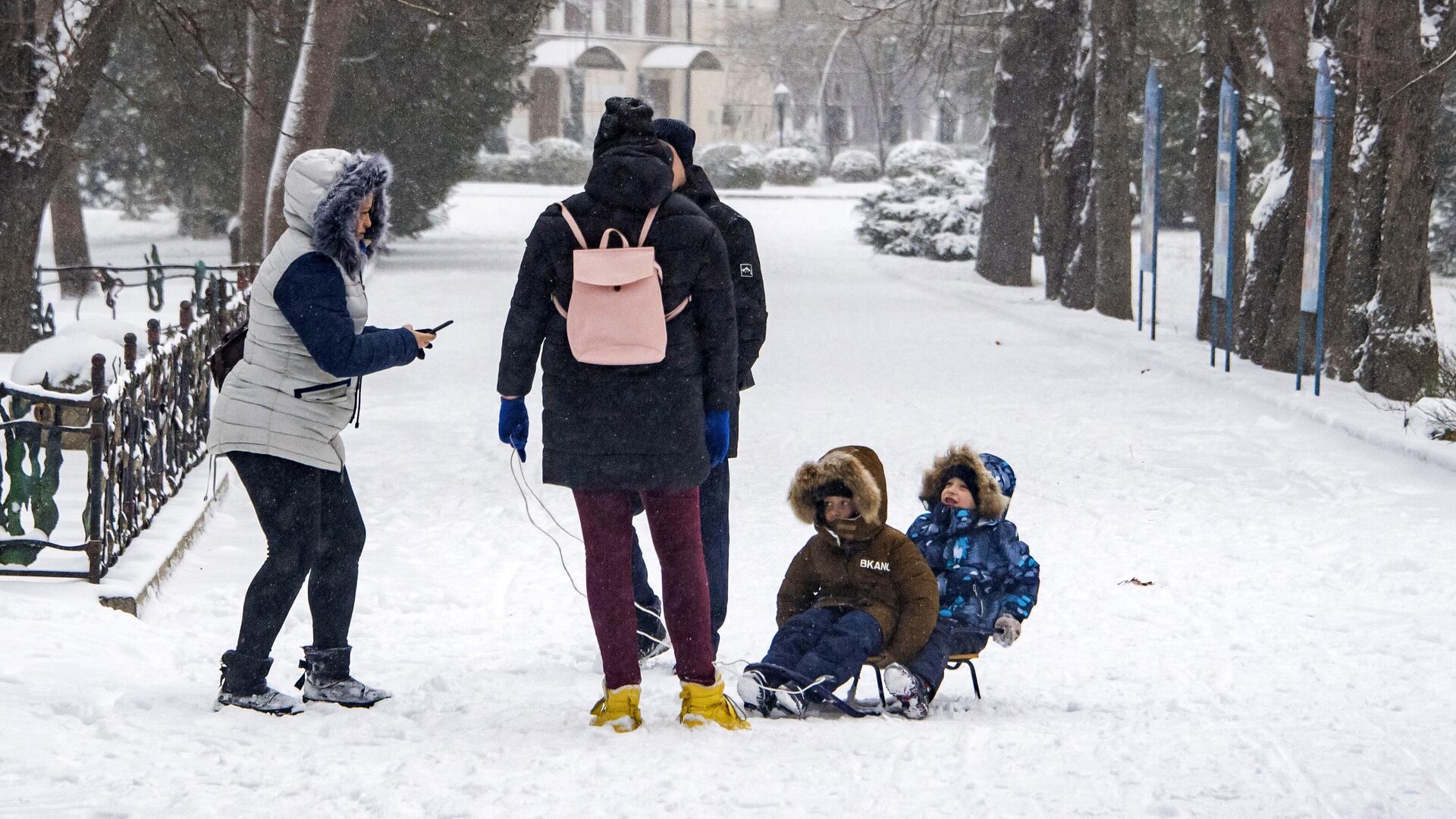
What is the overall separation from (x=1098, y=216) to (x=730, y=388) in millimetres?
17549

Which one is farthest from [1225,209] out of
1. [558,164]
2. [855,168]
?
[855,168]

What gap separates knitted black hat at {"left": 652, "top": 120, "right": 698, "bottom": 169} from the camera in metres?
5.07

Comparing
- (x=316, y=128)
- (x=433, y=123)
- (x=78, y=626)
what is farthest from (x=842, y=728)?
(x=433, y=123)

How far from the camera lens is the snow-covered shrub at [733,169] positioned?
5606 centimetres

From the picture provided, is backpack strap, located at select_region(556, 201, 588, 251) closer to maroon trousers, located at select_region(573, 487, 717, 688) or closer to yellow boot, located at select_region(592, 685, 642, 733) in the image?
maroon trousers, located at select_region(573, 487, 717, 688)

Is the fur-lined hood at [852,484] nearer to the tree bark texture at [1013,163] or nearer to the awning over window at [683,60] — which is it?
the tree bark texture at [1013,163]

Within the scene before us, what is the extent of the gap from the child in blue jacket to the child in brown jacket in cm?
21

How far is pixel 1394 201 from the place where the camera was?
13.0 meters

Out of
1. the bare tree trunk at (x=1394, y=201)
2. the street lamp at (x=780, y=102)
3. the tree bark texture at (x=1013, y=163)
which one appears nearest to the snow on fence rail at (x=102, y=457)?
the bare tree trunk at (x=1394, y=201)

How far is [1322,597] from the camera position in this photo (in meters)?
6.98

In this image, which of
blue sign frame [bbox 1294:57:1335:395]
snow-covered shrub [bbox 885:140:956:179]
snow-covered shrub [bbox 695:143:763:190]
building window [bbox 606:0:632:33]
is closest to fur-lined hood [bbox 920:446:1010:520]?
blue sign frame [bbox 1294:57:1335:395]

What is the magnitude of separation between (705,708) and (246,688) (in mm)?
1321

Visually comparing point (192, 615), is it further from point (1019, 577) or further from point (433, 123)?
point (433, 123)

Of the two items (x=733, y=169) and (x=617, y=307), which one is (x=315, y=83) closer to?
(x=617, y=307)
